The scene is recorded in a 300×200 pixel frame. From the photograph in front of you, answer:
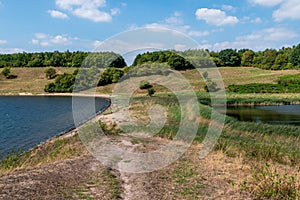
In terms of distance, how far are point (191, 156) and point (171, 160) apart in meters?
1.22

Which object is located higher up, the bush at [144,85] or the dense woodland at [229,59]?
the dense woodland at [229,59]

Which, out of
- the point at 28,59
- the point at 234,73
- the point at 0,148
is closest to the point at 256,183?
the point at 0,148

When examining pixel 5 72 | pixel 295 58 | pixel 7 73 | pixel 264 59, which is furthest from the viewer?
pixel 264 59

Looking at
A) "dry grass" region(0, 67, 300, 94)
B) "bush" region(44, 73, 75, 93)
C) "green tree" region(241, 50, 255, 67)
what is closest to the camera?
"dry grass" region(0, 67, 300, 94)

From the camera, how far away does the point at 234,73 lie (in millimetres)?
106938

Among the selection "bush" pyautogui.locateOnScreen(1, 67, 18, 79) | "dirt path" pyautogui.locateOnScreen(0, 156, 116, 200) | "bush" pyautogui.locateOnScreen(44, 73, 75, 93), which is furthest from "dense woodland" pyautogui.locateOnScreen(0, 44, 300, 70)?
"dirt path" pyautogui.locateOnScreen(0, 156, 116, 200)

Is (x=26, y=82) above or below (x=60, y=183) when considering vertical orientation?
above

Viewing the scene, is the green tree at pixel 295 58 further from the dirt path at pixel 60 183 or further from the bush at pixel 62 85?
the dirt path at pixel 60 183

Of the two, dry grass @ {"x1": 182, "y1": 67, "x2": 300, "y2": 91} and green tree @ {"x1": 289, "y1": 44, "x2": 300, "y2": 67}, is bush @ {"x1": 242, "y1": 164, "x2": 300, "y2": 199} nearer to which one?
dry grass @ {"x1": 182, "y1": 67, "x2": 300, "y2": 91}

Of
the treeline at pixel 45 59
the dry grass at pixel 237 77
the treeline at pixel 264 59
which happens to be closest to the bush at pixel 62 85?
the treeline at pixel 45 59

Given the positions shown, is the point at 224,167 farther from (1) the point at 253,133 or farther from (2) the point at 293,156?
(1) the point at 253,133

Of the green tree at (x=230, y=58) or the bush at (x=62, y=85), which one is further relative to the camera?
the green tree at (x=230, y=58)

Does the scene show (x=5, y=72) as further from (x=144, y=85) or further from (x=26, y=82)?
(x=144, y=85)

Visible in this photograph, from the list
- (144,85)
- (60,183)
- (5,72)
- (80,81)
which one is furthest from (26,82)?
(60,183)
